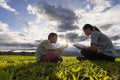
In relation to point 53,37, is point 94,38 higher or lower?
lower

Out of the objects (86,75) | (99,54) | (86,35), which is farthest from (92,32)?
(86,75)

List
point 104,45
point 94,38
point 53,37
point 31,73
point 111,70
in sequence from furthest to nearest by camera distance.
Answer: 1. point 53,37
2. point 104,45
3. point 94,38
4. point 111,70
5. point 31,73

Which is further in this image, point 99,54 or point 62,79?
point 99,54

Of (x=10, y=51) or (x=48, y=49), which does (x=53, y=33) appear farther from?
(x=10, y=51)

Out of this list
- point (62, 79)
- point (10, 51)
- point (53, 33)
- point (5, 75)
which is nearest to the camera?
point (5, 75)

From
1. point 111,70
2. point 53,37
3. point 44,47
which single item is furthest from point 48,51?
point 111,70

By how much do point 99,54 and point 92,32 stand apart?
1.00 meters

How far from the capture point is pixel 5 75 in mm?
3596

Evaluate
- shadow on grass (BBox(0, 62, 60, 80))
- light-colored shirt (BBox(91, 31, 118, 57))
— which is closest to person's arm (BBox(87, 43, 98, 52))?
light-colored shirt (BBox(91, 31, 118, 57))

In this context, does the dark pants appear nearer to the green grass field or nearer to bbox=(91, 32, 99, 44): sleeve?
bbox=(91, 32, 99, 44): sleeve

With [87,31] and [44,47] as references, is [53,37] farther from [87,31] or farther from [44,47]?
[87,31]

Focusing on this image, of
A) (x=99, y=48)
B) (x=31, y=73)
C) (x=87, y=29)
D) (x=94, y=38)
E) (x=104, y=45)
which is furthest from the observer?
(x=99, y=48)

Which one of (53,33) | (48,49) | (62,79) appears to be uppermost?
(53,33)

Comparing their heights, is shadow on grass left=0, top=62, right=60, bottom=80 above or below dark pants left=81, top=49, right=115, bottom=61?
below
